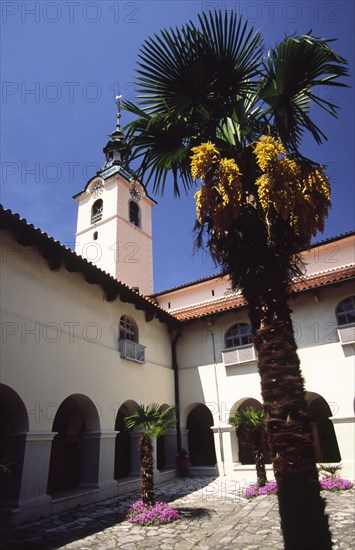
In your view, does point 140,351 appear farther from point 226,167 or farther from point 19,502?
point 226,167

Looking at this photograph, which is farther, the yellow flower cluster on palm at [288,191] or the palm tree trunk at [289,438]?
the yellow flower cluster on palm at [288,191]

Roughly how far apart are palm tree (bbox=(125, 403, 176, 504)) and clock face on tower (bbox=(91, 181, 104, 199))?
63.8 ft

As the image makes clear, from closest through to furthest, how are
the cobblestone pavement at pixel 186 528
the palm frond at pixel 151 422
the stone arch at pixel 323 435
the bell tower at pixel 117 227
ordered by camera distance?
the cobblestone pavement at pixel 186 528 → the palm frond at pixel 151 422 → the stone arch at pixel 323 435 → the bell tower at pixel 117 227

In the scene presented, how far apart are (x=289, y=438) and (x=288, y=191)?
10.1 ft

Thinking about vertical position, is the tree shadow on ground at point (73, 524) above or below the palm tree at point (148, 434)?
below

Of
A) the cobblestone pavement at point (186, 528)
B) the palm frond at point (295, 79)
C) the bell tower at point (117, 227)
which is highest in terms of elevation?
the bell tower at point (117, 227)

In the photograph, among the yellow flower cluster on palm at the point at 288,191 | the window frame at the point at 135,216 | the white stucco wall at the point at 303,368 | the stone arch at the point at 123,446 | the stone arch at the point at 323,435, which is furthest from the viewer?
the window frame at the point at 135,216

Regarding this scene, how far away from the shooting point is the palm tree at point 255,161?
171 inches

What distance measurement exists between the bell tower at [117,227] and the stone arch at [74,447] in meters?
9.92

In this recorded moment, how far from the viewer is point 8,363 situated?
8789 mm

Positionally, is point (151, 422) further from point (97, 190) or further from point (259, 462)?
point (97, 190)

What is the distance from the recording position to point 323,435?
637 inches

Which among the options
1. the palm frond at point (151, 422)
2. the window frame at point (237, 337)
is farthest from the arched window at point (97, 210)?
the palm frond at point (151, 422)

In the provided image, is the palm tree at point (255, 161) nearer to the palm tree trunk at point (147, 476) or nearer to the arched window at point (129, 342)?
the palm tree trunk at point (147, 476)
